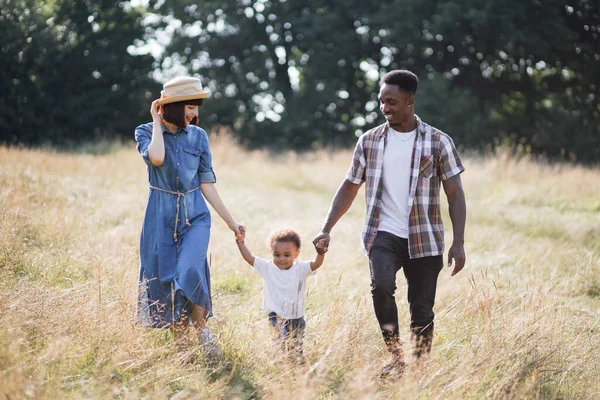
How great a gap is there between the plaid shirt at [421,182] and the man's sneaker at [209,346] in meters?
1.14

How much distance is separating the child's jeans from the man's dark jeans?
21.6 inches

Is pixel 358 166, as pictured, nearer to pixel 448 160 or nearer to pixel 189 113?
pixel 448 160

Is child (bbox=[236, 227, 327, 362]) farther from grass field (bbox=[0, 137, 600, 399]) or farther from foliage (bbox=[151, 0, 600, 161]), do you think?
foliage (bbox=[151, 0, 600, 161])

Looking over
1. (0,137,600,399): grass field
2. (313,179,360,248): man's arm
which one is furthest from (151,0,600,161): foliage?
(313,179,360,248): man's arm

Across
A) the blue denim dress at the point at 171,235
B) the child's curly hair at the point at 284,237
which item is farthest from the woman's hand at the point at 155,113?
the child's curly hair at the point at 284,237

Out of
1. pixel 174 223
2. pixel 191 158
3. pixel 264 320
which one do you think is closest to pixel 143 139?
pixel 191 158

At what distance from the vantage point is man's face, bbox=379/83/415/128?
13.4ft

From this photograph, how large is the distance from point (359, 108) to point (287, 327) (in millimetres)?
27286

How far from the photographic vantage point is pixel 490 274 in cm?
684

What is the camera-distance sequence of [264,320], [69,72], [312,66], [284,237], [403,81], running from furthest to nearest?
[312,66]
[69,72]
[264,320]
[284,237]
[403,81]

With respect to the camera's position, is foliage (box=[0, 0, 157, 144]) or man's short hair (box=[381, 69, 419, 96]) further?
foliage (box=[0, 0, 157, 144])

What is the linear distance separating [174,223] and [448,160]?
1819mm

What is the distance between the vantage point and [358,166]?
430 cm

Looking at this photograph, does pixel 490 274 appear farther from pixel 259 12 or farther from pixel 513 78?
pixel 259 12
